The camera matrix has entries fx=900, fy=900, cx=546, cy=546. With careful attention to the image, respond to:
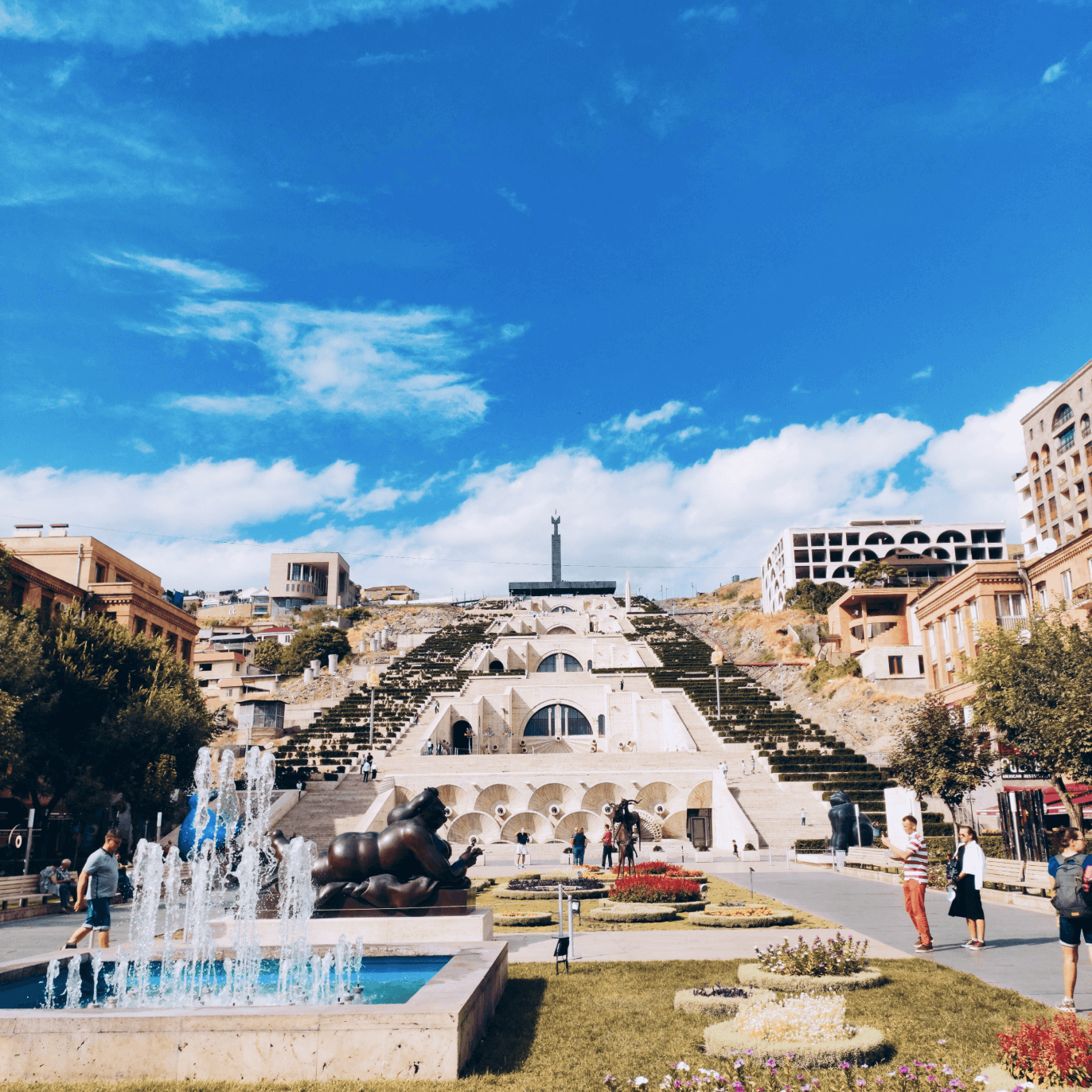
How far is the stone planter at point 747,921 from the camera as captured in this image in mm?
13461

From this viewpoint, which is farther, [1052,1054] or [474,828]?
[474,828]

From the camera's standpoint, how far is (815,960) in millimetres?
9227

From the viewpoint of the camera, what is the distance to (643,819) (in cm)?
3394

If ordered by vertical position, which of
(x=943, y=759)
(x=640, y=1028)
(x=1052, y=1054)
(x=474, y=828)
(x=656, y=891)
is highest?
(x=943, y=759)

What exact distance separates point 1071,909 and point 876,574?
61631 mm

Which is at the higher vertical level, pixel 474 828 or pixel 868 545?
pixel 868 545

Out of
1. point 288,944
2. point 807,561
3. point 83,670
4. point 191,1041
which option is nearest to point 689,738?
point 83,670

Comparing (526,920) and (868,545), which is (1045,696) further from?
(868,545)

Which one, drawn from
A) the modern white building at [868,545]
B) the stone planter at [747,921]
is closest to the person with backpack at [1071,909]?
the stone planter at [747,921]

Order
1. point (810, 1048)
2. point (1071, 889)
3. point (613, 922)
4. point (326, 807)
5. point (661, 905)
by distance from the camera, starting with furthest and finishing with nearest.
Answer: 1. point (326, 807)
2. point (661, 905)
3. point (613, 922)
4. point (1071, 889)
5. point (810, 1048)

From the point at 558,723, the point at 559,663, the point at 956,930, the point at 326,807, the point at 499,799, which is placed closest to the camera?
the point at 956,930

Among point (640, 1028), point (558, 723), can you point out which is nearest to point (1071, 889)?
point (640, 1028)

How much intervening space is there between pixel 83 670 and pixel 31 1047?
24.8 metres

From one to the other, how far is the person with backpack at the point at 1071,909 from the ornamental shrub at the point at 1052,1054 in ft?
7.01
